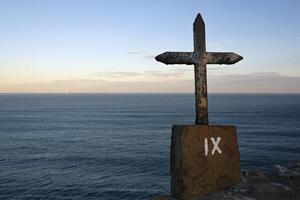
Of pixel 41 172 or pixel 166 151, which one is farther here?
pixel 166 151


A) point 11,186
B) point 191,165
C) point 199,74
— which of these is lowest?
point 11,186

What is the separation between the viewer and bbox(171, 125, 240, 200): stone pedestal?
10578 millimetres

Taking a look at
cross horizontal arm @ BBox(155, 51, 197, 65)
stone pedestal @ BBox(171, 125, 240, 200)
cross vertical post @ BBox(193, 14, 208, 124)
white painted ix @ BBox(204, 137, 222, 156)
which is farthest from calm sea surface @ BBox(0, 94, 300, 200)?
cross horizontal arm @ BBox(155, 51, 197, 65)

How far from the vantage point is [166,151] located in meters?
72.5

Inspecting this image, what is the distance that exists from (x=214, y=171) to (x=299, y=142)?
7908 cm

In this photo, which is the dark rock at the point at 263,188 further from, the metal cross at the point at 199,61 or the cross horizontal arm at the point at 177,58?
the cross horizontal arm at the point at 177,58

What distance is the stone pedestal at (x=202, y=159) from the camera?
10.6m

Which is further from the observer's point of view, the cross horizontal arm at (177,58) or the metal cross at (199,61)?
the metal cross at (199,61)

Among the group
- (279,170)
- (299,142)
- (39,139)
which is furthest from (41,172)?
(299,142)

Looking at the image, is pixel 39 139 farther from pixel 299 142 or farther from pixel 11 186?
pixel 299 142

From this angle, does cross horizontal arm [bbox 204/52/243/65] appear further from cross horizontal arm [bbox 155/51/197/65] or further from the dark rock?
the dark rock

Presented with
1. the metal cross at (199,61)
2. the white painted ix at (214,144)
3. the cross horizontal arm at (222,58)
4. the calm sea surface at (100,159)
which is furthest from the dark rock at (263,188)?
the calm sea surface at (100,159)

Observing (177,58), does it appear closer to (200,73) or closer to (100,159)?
(200,73)

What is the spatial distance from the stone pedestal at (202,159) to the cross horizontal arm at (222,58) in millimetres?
2003
